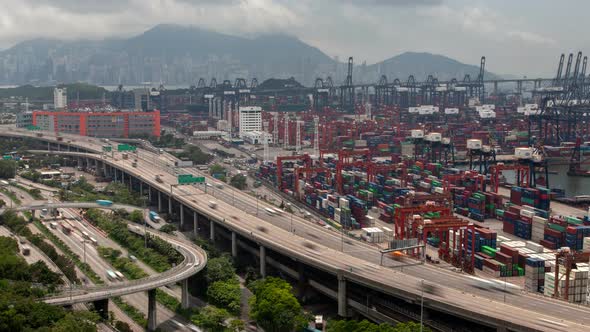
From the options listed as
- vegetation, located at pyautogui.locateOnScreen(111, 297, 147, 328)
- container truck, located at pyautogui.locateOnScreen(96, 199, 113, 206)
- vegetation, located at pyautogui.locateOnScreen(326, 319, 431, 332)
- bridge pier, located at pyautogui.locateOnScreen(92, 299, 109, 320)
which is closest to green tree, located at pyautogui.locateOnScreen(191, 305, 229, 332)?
vegetation, located at pyautogui.locateOnScreen(111, 297, 147, 328)

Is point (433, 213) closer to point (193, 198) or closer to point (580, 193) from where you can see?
point (193, 198)

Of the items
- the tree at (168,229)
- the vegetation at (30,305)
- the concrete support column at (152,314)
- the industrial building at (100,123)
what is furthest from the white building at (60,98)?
the concrete support column at (152,314)

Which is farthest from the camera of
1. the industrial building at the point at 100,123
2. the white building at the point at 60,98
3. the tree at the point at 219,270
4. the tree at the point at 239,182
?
the white building at the point at 60,98

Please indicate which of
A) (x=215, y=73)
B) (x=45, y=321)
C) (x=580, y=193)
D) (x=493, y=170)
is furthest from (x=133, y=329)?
(x=215, y=73)

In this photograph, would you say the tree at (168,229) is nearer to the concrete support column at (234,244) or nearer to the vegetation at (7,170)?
the concrete support column at (234,244)

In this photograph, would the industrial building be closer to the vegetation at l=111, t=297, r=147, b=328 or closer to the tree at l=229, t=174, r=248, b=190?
the tree at l=229, t=174, r=248, b=190
